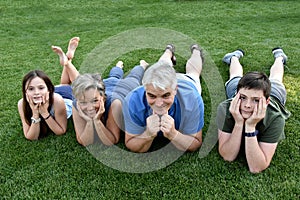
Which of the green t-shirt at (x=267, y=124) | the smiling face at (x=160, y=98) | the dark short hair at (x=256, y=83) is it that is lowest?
the green t-shirt at (x=267, y=124)

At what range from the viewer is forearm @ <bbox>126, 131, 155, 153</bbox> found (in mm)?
2633

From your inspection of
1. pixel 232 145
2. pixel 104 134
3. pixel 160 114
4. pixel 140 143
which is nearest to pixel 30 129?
pixel 104 134

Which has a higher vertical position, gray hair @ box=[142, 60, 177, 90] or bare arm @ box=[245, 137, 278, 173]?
gray hair @ box=[142, 60, 177, 90]

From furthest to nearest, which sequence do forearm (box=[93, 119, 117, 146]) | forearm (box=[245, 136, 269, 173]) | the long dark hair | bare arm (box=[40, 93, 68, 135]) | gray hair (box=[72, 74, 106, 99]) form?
bare arm (box=[40, 93, 68, 135]) → the long dark hair → forearm (box=[93, 119, 117, 146]) → gray hair (box=[72, 74, 106, 99]) → forearm (box=[245, 136, 269, 173])

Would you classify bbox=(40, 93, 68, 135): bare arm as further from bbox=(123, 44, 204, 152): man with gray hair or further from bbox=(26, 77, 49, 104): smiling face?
bbox=(123, 44, 204, 152): man with gray hair

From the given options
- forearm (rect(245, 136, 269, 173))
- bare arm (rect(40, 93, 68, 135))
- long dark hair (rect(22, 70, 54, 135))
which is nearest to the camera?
forearm (rect(245, 136, 269, 173))

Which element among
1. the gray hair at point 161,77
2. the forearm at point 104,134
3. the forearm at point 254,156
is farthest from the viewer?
the forearm at point 104,134

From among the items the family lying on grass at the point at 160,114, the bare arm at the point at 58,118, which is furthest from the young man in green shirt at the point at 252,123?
the bare arm at the point at 58,118

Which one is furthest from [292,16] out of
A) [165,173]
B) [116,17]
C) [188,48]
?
[165,173]

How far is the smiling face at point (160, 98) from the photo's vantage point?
2.31m

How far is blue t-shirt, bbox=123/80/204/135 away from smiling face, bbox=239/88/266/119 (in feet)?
1.08


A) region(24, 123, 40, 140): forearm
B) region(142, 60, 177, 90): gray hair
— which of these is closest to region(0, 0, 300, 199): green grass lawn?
region(24, 123, 40, 140): forearm

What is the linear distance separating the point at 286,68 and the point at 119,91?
2.18m

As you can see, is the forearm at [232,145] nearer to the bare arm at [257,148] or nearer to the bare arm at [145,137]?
the bare arm at [257,148]
